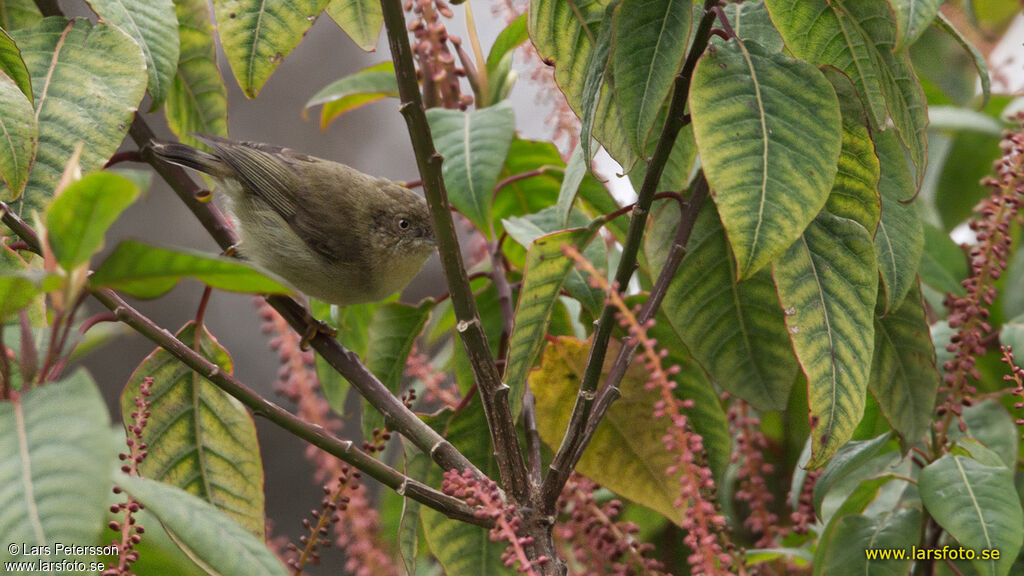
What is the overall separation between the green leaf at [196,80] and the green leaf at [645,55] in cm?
79

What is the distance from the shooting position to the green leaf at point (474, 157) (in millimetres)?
1387

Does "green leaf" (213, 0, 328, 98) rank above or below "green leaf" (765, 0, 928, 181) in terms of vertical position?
above

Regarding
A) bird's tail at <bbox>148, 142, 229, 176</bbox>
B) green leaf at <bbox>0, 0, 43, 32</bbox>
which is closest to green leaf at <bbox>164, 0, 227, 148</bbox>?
bird's tail at <bbox>148, 142, 229, 176</bbox>

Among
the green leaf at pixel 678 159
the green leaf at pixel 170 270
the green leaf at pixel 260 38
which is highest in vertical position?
the green leaf at pixel 260 38

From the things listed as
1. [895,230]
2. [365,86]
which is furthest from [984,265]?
[365,86]

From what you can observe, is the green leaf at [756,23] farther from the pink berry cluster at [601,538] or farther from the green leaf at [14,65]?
the green leaf at [14,65]

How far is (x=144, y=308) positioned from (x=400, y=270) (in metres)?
2.07

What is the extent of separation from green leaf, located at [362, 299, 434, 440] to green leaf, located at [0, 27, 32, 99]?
62 cm

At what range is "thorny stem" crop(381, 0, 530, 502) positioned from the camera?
1007 millimetres

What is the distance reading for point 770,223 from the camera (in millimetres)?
966

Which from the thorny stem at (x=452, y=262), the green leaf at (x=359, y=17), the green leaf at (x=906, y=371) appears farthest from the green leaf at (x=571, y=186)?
the green leaf at (x=906, y=371)

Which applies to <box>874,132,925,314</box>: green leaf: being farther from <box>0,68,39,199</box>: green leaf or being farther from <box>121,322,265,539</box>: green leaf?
<box>0,68,39,199</box>: green leaf

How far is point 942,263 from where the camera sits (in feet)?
5.70

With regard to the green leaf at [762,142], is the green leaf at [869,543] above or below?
below
